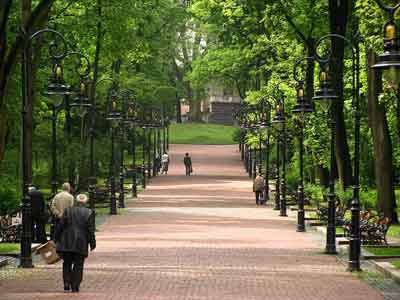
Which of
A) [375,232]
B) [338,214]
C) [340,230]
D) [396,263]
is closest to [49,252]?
[396,263]

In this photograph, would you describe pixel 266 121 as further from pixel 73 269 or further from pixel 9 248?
pixel 73 269

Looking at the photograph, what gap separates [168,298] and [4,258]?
26.3ft

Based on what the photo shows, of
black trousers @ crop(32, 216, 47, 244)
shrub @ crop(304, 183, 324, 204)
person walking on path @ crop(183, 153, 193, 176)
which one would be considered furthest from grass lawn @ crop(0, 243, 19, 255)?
person walking on path @ crop(183, 153, 193, 176)

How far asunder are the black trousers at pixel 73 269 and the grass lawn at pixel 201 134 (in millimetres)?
91446

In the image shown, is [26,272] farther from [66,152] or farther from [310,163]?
[310,163]

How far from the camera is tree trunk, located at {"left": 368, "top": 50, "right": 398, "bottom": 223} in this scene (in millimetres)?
36312

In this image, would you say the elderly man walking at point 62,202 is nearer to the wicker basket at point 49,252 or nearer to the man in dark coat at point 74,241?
the wicker basket at point 49,252

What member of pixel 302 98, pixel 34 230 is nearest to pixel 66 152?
pixel 302 98

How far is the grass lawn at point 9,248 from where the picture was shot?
27.2m

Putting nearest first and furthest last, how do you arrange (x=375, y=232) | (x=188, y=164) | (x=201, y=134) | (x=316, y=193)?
(x=375, y=232) < (x=316, y=193) < (x=188, y=164) < (x=201, y=134)

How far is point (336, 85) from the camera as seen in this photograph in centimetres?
4147

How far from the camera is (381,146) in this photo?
3669 cm

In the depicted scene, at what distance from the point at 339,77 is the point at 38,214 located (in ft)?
51.7

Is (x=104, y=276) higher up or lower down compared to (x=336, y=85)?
lower down
